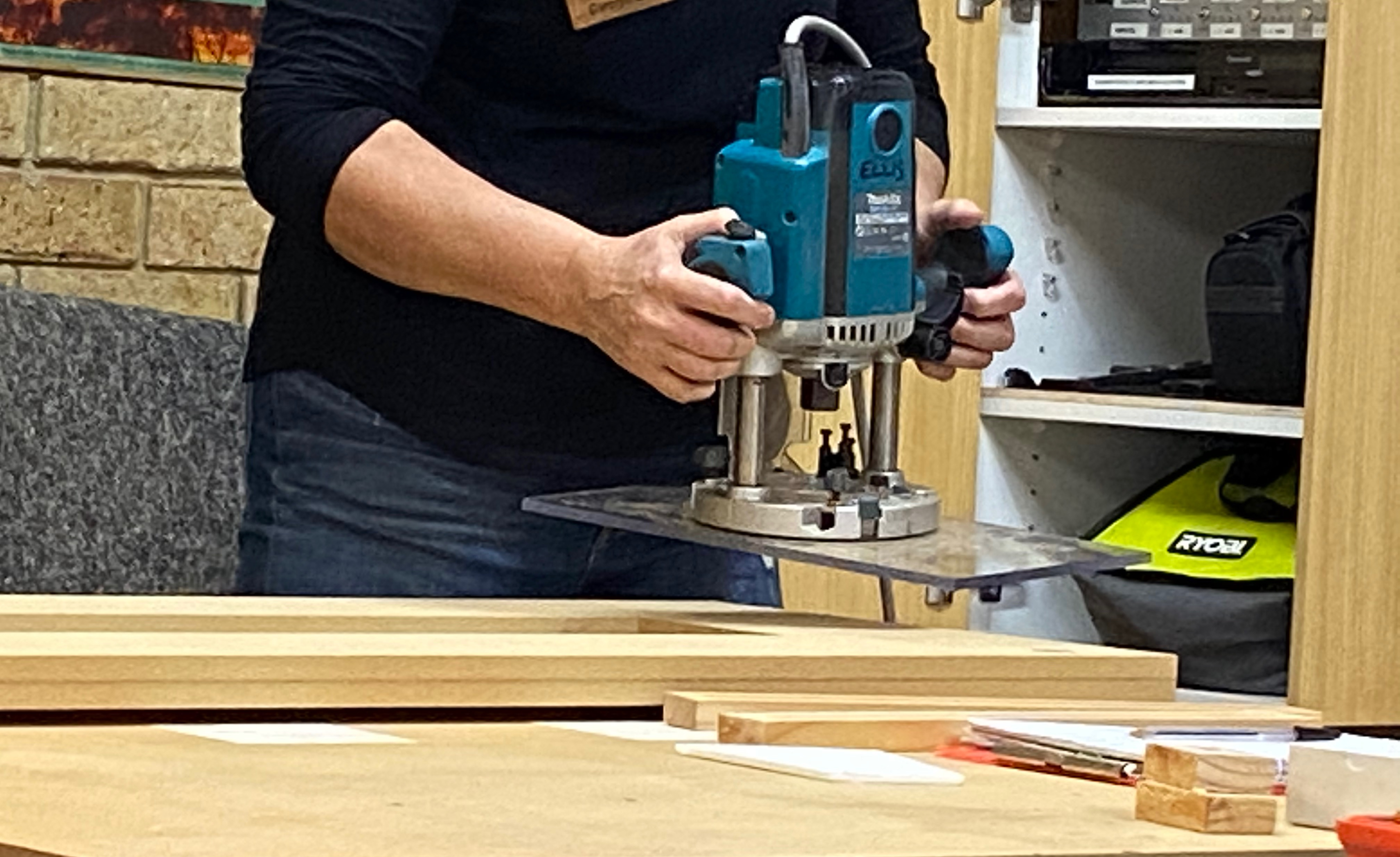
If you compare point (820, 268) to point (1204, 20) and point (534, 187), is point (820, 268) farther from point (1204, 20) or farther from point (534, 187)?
point (1204, 20)

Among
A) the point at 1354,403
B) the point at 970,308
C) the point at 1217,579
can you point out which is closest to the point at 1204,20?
the point at 1354,403

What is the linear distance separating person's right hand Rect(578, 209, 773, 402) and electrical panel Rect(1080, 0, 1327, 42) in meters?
1.01

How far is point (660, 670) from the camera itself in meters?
1.27

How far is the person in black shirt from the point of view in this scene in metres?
1.64

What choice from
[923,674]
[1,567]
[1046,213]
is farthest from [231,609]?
[1046,213]

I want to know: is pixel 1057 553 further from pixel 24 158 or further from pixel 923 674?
pixel 24 158

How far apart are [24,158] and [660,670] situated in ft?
4.39

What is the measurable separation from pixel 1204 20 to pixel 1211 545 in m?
0.47

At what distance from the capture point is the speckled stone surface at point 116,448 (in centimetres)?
201

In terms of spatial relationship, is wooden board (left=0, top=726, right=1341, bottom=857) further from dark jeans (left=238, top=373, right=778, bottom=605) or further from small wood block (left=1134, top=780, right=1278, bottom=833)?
dark jeans (left=238, top=373, right=778, bottom=605)

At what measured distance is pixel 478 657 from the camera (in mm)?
1222

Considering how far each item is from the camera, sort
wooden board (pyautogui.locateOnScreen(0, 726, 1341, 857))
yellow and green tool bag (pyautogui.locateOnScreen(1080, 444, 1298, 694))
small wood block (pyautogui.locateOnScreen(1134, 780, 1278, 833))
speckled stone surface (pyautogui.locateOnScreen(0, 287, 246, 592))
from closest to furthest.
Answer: wooden board (pyautogui.locateOnScreen(0, 726, 1341, 857)) < small wood block (pyautogui.locateOnScreen(1134, 780, 1278, 833)) < speckled stone surface (pyautogui.locateOnScreen(0, 287, 246, 592)) < yellow and green tool bag (pyautogui.locateOnScreen(1080, 444, 1298, 694))

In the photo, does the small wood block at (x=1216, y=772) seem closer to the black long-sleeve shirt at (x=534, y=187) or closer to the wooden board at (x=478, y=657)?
the wooden board at (x=478, y=657)

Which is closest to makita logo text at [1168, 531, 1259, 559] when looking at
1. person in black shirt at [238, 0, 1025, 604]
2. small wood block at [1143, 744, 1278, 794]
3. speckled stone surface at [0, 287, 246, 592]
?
person in black shirt at [238, 0, 1025, 604]
